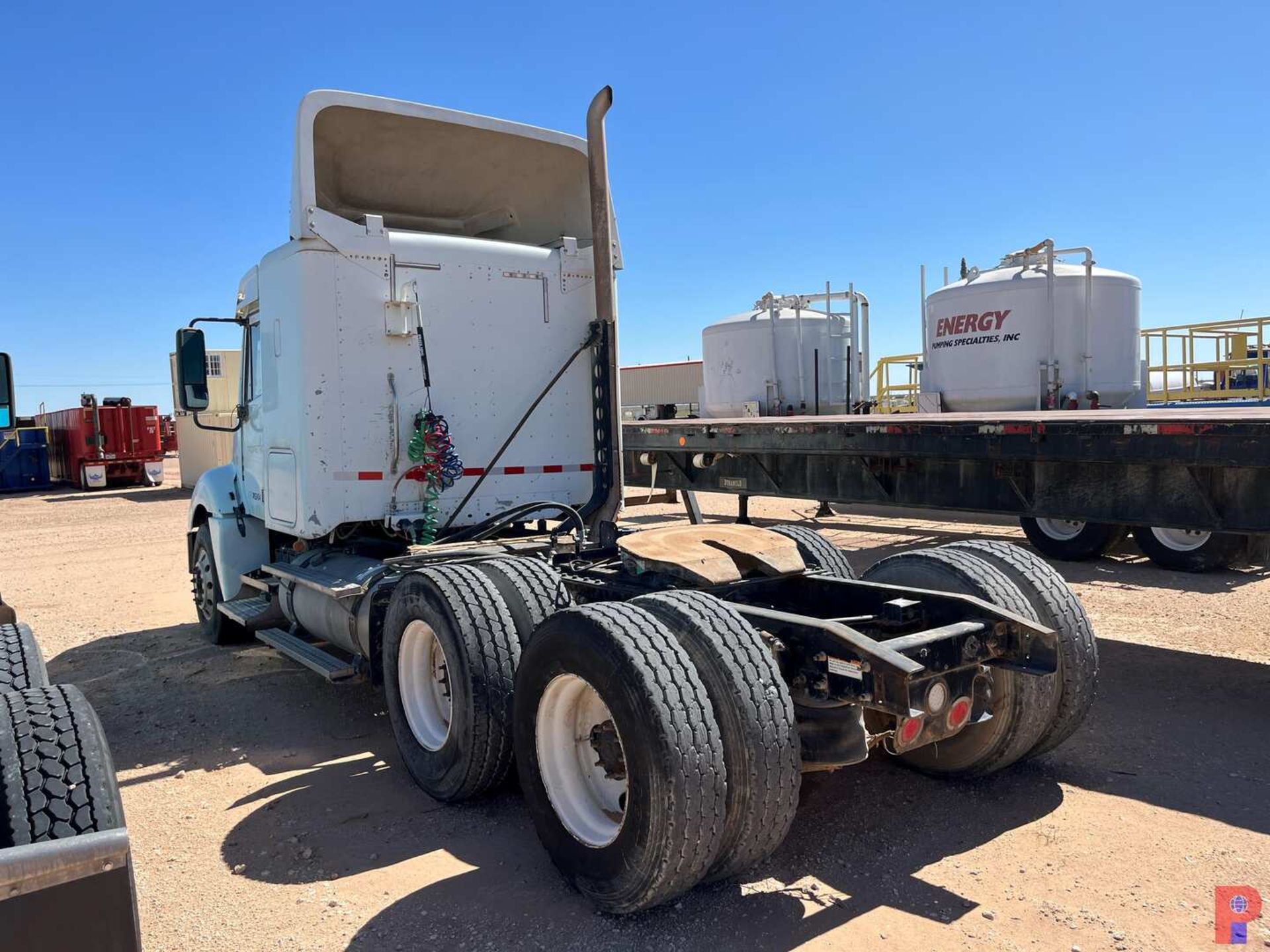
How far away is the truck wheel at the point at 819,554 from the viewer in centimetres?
512

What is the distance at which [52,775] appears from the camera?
85.1 inches

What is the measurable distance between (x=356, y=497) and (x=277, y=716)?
145 cm

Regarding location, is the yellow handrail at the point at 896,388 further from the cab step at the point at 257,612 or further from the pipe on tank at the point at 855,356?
the cab step at the point at 257,612

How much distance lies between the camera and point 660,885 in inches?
120

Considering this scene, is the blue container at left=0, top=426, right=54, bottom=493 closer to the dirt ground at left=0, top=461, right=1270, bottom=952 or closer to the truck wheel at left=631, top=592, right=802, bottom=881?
the dirt ground at left=0, top=461, right=1270, bottom=952

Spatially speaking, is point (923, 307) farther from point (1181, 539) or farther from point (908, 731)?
point (908, 731)

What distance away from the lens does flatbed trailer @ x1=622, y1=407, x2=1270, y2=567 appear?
5.01 metres

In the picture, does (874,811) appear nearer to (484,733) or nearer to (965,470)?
(484,733)

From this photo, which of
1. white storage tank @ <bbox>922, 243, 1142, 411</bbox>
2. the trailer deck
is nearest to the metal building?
white storage tank @ <bbox>922, 243, 1142, 411</bbox>

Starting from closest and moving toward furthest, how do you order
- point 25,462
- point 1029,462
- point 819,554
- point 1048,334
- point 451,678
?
1. point 451,678
2. point 819,554
3. point 1029,462
4. point 1048,334
5. point 25,462

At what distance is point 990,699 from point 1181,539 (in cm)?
697

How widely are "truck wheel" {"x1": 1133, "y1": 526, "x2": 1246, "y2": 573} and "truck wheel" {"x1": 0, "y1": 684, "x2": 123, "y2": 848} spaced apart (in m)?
9.30

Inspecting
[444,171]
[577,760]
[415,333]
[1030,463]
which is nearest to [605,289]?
[415,333]

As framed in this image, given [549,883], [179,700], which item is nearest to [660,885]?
[549,883]
